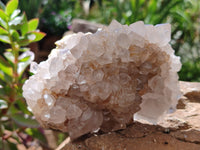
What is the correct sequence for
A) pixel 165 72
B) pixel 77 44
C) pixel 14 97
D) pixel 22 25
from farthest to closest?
1. pixel 14 97
2. pixel 22 25
3. pixel 165 72
4. pixel 77 44

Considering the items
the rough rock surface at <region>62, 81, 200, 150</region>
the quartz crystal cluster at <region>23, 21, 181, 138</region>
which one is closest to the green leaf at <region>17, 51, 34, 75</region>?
the quartz crystal cluster at <region>23, 21, 181, 138</region>

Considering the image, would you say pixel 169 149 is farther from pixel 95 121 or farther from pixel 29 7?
pixel 29 7

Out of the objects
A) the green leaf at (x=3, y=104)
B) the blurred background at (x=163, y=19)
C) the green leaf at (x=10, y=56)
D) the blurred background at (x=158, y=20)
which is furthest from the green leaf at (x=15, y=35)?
the blurred background at (x=163, y=19)

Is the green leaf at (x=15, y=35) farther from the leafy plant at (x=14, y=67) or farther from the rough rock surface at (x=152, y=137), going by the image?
the rough rock surface at (x=152, y=137)

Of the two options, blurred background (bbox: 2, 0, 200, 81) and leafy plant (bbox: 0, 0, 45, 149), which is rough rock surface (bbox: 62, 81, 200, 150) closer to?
leafy plant (bbox: 0, 0, 45, 149)

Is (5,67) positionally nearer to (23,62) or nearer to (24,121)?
(23,62)

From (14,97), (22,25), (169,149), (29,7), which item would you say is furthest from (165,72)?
(29,7)

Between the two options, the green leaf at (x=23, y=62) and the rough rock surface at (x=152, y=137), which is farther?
the green leaf at (x=23, y=62)
